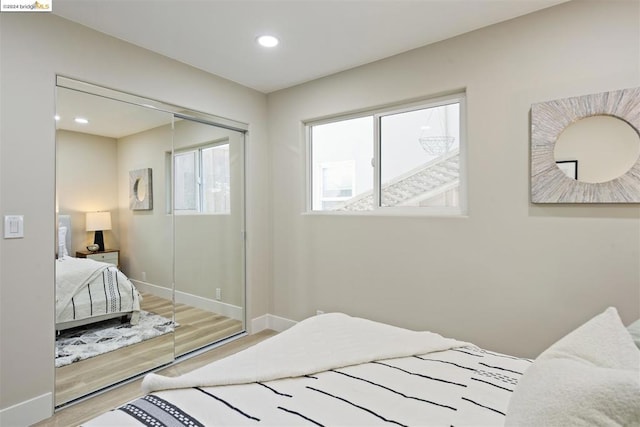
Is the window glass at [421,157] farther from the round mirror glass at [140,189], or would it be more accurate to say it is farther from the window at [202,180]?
the round mirror glass at [140,189]

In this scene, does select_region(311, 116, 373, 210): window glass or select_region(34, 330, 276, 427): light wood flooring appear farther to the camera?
select_region(311, 116, 373, 210): window glass

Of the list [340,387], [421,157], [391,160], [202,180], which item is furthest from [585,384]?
[202,180]

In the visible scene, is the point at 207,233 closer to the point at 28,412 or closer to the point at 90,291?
the point at 90,291

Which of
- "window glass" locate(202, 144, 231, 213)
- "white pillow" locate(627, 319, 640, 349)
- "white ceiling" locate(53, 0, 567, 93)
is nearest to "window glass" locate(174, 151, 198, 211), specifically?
"window glass" locate(202, 144, 231, 213)

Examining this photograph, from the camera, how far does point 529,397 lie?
862mm

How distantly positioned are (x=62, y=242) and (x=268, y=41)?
2.01 m

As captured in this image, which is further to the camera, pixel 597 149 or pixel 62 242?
pixel 62 242

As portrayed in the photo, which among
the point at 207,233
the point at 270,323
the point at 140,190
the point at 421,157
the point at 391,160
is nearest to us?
the point at 140,190

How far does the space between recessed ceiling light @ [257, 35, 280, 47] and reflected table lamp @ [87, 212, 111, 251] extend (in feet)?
5.67

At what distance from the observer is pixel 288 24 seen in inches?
92.0

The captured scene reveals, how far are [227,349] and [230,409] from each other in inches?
89.7

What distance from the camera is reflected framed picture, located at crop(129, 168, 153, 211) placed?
8.75 feet

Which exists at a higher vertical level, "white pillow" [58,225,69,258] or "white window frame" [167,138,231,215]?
"white window frame" [167,138,231,215]

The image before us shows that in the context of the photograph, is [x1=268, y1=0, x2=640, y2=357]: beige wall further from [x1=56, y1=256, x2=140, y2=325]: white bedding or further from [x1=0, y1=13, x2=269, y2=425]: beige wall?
[x1=0, y1=13, x2=269, y2=425]: beige wall
